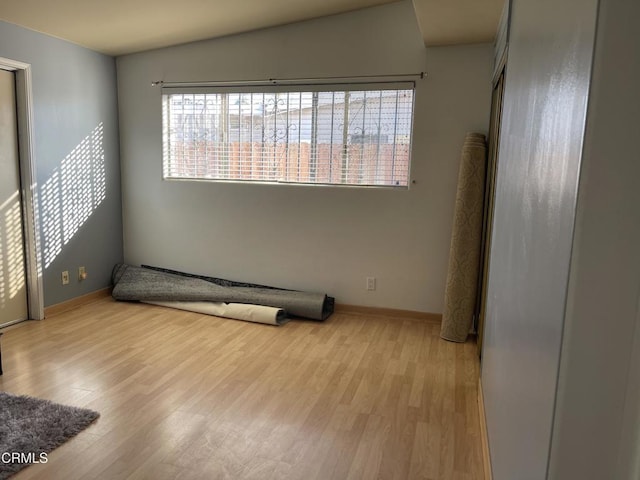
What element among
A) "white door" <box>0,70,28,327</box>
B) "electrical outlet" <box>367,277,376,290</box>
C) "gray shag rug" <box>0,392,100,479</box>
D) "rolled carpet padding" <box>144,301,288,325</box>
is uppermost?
"white door" <box>0,70,28,327</box>

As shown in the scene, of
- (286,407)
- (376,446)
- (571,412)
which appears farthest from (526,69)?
(286,407)

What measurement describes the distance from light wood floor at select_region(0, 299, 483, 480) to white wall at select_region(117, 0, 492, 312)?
0.54 m

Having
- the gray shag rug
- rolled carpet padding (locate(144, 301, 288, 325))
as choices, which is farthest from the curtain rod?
the gray shag rug

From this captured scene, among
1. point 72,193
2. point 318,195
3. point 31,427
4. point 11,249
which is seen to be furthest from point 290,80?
point 31,427

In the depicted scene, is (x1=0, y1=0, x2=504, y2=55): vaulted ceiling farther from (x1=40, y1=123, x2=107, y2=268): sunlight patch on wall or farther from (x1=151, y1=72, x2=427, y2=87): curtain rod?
(x1=40, y1=123, x2=107, y2=268): sunlight patch on wall

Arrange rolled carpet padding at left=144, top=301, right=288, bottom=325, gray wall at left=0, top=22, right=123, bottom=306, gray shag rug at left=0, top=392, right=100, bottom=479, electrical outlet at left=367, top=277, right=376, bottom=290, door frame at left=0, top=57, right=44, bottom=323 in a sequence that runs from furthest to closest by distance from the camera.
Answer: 1. electrical outlet at left=367, top=277, right=376, bottom=290
2. rolled carpet padding at left=144, top=301, right=288, bottom=325
3. gray wall at left=0, top=22, right=123, bottom=306
4. door frame at left=0, top=57, right=44, bottom=323
5. gray shag rug at left=0, top=392, right=100, bottom=479

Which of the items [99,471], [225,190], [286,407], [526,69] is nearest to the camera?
[526,69]

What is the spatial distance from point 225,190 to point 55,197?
56.9 inches

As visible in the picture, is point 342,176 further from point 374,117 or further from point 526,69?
point 526,69

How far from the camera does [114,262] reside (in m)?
4.58

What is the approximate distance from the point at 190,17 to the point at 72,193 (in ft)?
6.10

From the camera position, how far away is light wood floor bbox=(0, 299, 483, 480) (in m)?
1.95

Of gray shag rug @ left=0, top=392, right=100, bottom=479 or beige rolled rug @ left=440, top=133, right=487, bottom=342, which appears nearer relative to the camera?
gray shag rug @ left=0, top=392, right=100, bottom=479

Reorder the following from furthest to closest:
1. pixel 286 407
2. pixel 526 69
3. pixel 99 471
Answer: pixel 286 407, pixel 99 471, pixel 526 69
